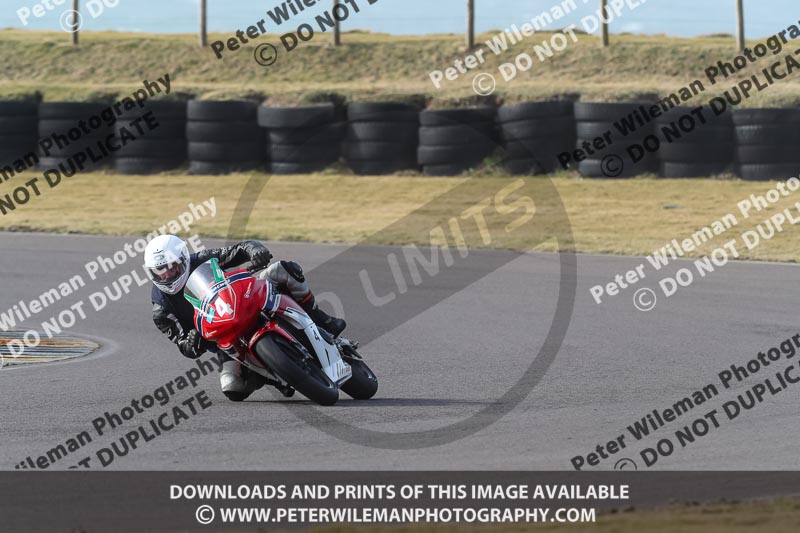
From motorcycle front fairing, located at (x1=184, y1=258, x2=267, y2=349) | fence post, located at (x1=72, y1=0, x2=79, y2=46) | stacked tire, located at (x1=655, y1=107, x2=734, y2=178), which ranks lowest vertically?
fence post, located at (x1=72, y1=0, x2=79, y2=46)

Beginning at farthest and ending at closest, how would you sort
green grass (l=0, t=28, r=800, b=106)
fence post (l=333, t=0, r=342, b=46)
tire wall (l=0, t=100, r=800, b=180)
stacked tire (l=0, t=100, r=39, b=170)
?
fence post (l=333, t=0, r=342, b=46) → green grass (l=0, t=28, r=800, b=106) → stacked tire (l=0, t=100, r=39, b=170) → tire wall (l=0, t=100, r=800, b=180)

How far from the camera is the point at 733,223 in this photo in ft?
53.4

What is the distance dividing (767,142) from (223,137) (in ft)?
30.3

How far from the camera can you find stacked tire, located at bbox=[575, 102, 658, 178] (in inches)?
728

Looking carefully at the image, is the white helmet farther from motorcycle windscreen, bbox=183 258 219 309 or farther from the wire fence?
the wire fence

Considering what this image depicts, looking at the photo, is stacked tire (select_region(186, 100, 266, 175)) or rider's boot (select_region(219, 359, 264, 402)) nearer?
rider's boot (select_region(219, 359, 264, 402))

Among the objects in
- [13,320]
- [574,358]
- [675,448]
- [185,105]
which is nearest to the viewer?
[675,448]

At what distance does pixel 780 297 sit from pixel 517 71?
1590cm

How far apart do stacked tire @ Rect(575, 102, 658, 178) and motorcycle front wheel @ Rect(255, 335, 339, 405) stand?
12.4m

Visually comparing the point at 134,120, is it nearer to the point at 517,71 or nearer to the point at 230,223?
the point at 230,223

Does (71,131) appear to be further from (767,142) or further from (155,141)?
(767,142)

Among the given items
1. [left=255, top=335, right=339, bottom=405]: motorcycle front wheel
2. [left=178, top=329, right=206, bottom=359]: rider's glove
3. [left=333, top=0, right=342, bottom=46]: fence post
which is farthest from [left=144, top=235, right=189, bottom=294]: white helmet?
[left=333, top=0, right=342, bottom=46]: fence post

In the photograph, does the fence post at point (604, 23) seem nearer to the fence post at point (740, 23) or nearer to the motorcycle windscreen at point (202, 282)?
the fence post at point (740, 23)

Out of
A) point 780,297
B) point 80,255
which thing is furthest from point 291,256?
point 780,297
